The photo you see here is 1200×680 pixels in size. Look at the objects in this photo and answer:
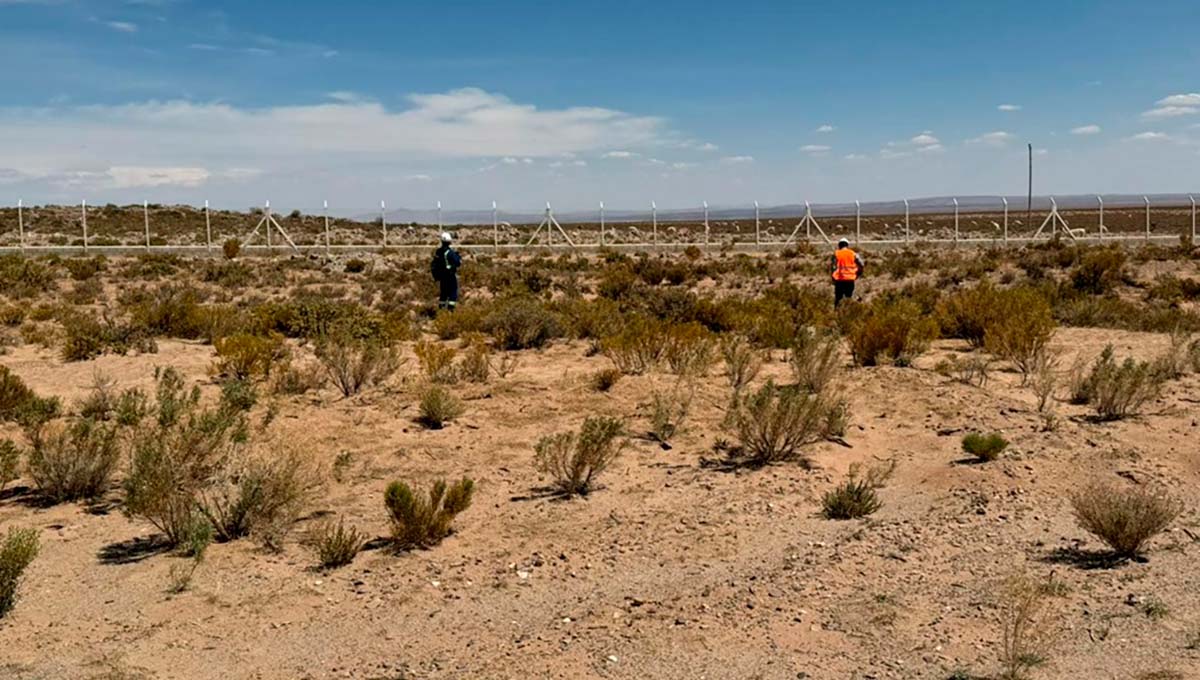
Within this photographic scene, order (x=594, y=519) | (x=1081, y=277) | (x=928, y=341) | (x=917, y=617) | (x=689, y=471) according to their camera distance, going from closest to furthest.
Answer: (x=917, y=617) < (x=594, y=519) < (x=689, y=471) < (x=928, y=341) < (x=1081, y=277)

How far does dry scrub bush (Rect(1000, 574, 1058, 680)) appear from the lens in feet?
18.3

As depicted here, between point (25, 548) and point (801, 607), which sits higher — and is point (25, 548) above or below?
above

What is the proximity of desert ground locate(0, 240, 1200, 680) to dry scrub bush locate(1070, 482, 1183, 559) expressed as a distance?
147 mm

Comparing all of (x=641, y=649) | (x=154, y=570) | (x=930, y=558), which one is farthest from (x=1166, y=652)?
(x=154, y=570)

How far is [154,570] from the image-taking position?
7383 mm

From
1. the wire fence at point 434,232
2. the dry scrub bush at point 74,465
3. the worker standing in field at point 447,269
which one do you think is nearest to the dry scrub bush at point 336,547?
the dry scrub bush at point 74,465

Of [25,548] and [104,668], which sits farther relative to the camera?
[25,548]

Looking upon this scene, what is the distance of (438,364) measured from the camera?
13.4 meters

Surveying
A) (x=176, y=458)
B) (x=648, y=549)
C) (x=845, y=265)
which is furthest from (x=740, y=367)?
(x=845, y=265)

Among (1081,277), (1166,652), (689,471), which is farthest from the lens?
(1081,277)

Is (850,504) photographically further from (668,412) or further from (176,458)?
(176,458)

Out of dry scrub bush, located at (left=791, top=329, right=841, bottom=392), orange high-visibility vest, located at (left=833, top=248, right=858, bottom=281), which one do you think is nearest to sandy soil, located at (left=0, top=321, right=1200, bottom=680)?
dry scrub bush, located at (left=791, top=329, right=841, bottom=392)

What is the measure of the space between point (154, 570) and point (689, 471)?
180 inches

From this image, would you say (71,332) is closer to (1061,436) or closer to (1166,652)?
(1061,436)
